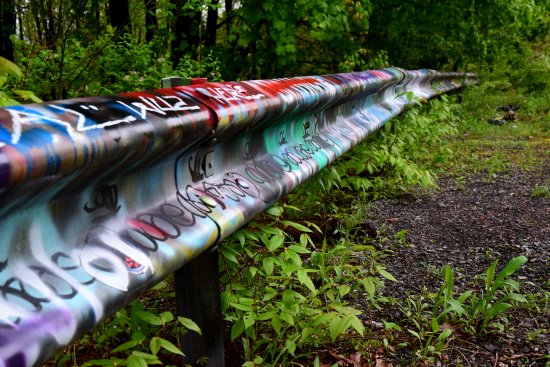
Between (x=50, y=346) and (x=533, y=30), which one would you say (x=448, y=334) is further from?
(x=533, y=30)

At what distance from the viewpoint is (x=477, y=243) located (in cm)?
283

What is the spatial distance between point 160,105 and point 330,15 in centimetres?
599

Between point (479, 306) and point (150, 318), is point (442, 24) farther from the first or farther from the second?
point (150, 318)

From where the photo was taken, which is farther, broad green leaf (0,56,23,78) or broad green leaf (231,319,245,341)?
broad green leaf (0,56,23,78)

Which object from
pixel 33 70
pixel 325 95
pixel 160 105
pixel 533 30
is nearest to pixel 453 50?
pixel 533 30

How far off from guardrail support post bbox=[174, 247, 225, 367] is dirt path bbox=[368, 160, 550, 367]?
61 centimetres

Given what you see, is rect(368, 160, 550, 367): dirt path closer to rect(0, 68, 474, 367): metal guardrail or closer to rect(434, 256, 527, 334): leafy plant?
rect(434, 256, 527, 334): leafy plant

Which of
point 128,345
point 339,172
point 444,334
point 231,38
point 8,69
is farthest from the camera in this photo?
point 231,38

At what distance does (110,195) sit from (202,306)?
21.5 inches

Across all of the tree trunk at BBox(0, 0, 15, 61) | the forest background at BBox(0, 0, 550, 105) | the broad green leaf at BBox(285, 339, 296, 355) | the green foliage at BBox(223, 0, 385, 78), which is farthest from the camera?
the tree trunk at BBox(0, 0, 15, 61)

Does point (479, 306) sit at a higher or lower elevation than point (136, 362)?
lower

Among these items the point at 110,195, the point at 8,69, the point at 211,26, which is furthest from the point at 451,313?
the point at 211,26

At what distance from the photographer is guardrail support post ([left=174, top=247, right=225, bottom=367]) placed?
1514 mm

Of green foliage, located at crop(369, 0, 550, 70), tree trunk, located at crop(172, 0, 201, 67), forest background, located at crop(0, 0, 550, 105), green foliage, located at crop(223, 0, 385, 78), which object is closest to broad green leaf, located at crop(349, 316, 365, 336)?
forest background, located at crop(0, 0, 550, 105)
